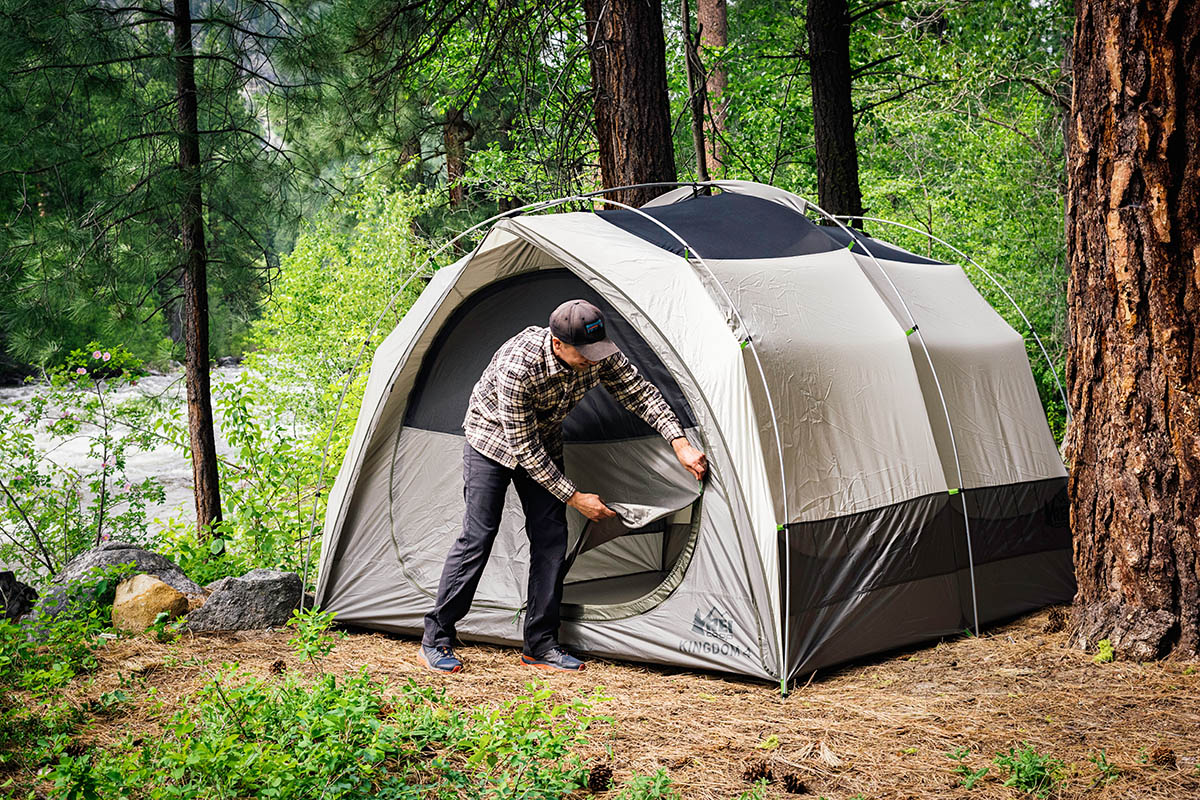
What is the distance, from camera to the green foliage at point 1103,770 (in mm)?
2764

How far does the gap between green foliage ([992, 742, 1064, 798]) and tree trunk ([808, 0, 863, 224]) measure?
229 inches

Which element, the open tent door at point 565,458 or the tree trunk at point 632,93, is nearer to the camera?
the open tent door at point 565,458

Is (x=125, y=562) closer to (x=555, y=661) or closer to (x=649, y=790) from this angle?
(x=555, y=661)

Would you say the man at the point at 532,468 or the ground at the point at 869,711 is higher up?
the man at the point at 532,468

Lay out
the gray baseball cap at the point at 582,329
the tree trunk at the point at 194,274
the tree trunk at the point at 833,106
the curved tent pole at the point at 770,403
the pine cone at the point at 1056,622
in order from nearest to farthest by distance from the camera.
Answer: the curved tent pole at the point at 770,403
the gray baseball cap at the point at 582,329
the pine cone at the point at 1056,622
the tree trunk at the point at 194,274
the tree trunk at the point at 833,106

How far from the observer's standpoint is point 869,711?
3.46 m

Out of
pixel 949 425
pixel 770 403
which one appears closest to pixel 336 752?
pixel 770 403

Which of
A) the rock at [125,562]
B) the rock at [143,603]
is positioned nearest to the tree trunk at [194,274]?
the rock at [125,562]

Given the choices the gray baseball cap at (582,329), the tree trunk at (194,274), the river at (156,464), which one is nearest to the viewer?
the gray baseball cap at (582,329)

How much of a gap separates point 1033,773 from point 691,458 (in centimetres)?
174

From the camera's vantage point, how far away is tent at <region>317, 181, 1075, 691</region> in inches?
157

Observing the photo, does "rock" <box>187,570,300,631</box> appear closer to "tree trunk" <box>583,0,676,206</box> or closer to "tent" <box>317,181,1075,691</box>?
"tent" <box>317,181,1075,691</box>

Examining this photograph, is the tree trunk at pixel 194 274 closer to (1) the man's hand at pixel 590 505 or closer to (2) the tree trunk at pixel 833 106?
(1) the man's hand at pixel 590 505

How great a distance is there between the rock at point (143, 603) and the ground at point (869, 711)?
13.3 inches
